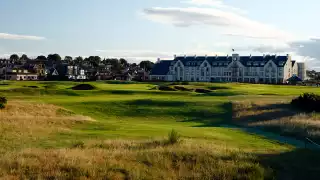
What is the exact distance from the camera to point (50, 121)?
35.0 metres

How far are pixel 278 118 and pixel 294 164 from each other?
20.8m

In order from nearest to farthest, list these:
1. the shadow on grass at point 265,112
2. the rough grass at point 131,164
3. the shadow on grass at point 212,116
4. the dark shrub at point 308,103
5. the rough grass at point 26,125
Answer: the rough grass at point 131,164 < the rough grass at point 26,125 < the shadow on grass at point 265,112 < the shadow on grass at point 212,116 < the dark shrub at point 308,103

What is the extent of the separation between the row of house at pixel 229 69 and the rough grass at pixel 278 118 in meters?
114

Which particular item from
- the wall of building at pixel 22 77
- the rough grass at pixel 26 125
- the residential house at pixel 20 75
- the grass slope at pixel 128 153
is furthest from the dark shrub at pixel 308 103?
the residential house at pixel 20 75

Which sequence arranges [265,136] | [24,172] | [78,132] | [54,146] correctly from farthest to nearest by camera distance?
[265,136] < [78,132] < [54,146] < [24,172]

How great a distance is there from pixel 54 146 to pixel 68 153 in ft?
10.7

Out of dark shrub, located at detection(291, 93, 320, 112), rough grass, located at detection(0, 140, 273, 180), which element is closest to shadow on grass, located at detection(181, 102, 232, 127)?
dark shrub, located at detection(291, 93, 320, 112)

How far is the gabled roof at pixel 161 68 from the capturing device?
609 feet

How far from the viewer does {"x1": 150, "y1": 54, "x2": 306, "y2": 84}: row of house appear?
166m

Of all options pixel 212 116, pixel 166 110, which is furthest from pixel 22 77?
pixel 212 116

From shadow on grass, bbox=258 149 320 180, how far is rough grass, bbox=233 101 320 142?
676 cm

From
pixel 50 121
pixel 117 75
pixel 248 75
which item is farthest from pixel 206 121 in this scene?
pixel 117 75

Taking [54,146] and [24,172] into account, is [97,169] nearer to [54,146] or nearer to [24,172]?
[24,172]

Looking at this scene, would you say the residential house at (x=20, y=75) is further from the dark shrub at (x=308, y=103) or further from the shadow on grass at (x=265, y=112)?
the dark shrub at (x=308, y=103)
